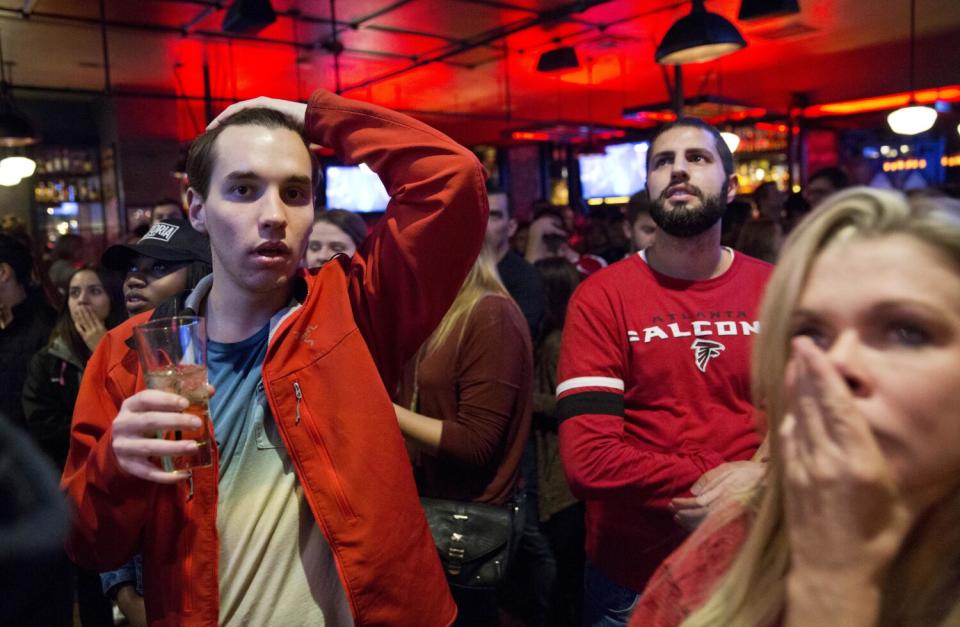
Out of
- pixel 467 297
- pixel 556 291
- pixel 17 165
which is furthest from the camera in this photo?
pixel 17 165

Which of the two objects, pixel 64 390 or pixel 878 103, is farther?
pixel 878 103

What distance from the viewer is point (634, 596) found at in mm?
1867

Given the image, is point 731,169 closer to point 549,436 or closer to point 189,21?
point 549,436

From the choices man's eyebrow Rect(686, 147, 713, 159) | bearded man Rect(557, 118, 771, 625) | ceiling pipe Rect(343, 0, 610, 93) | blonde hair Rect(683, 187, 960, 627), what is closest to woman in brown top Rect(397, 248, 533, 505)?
bearded man Rect(557, 118, 771, 625)

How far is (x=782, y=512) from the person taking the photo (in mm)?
929

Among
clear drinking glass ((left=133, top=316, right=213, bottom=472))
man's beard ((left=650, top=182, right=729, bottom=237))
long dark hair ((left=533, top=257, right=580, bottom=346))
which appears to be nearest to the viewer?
clear drinking glass ((left=133, top=316, right=213, bottom=472))

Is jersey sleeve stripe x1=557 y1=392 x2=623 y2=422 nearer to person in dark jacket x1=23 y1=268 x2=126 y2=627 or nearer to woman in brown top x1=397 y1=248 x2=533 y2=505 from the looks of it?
woman in brown top x1=397 y1=248 x2=533 y2=505

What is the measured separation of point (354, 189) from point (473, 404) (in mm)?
9231

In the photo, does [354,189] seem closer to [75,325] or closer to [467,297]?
[75,325]

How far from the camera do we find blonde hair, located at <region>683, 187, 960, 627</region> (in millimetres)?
820

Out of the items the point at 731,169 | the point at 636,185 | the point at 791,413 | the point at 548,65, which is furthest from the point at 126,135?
the point at 791,413

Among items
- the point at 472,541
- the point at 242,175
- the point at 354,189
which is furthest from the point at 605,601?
the point at 354,189

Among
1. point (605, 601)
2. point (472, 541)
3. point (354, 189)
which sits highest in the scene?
point (354, 189)

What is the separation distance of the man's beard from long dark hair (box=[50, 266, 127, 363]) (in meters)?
2.43
